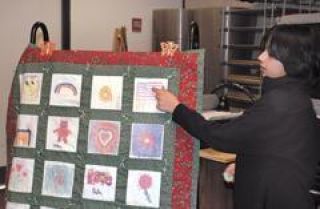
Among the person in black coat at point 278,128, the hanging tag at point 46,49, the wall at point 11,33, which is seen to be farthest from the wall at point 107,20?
the person in black coat at point 278,128

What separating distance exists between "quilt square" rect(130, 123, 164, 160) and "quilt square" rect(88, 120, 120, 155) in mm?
70

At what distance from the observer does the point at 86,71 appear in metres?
1.80

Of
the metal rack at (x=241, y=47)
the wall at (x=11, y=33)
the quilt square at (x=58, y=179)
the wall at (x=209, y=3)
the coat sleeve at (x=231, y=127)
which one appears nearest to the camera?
the coat sleeve at (x=231, y=127)

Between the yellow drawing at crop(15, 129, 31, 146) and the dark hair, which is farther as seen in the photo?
the yellow drawing at crop(15, 129, 31, 146)

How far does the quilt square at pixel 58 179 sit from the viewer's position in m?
1.80

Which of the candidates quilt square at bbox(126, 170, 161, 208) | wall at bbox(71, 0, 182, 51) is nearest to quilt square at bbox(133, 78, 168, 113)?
quilt square at bbox(126, 170, 161, 208)

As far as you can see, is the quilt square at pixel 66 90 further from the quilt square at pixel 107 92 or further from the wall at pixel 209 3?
the wall at pixel 209 3

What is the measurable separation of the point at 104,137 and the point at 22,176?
0.41 metres

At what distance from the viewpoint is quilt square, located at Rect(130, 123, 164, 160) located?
1687mm

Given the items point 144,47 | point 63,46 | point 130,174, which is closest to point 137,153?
Result: point 130,174

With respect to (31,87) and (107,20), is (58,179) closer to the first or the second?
(31,87)

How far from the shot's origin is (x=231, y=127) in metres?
1.57

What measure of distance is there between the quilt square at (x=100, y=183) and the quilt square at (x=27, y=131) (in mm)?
282

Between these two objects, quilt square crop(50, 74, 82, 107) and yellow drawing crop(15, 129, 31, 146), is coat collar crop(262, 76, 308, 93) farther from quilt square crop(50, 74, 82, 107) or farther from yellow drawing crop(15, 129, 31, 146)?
yellow drawing crop(15, 129, 31, 146)
